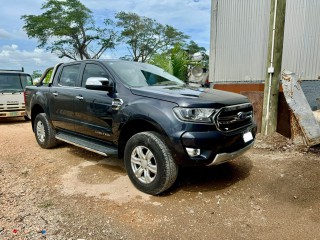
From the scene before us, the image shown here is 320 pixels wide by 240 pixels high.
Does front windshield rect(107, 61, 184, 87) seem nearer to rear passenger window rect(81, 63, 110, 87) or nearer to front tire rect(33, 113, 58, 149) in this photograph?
rear passenger window rect(81, 63, 110, 87)

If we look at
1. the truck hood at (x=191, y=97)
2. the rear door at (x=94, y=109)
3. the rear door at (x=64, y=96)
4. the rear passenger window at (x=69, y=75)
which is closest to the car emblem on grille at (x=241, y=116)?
the truck hood at (x=191, y=97)

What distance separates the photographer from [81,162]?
493 centimetres

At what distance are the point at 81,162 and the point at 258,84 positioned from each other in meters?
5.34

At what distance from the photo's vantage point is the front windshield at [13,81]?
1004 centimetres

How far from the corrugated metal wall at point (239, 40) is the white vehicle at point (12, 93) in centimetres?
682

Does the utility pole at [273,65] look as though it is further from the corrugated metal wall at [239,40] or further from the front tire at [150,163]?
the front tire at [150,163]

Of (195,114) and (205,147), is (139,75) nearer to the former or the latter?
(195,114)

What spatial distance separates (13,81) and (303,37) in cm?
970

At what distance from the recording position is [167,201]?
135 inches

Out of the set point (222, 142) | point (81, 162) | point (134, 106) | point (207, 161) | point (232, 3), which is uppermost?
point (232, 3)

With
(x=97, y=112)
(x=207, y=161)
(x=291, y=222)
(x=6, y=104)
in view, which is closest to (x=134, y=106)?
(x=97, y=112)

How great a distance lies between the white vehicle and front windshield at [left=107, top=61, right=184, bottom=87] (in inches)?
272

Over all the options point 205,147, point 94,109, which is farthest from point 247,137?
point 94,109

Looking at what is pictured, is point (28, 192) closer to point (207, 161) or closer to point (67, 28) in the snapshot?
point (207, 161)
